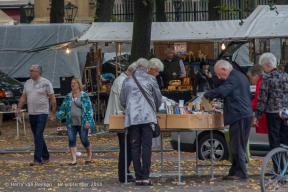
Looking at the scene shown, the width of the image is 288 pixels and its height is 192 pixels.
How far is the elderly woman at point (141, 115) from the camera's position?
33.4ft

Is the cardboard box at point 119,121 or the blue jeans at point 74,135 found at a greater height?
the cardboard box at point 119,121

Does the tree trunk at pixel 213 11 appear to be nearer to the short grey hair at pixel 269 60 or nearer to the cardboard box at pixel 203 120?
the short grey hair at pixel 269 60

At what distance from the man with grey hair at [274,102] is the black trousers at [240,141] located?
194 millimetres

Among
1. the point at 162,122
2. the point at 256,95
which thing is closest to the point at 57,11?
the point at 162,122

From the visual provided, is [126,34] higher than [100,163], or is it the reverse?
[126,34]

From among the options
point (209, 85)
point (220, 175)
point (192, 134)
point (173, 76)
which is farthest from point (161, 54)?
point (220, 175)

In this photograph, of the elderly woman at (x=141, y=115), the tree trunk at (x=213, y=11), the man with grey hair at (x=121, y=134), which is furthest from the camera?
the tree trunk at (x=213, y=11)

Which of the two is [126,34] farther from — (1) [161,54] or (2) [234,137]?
(2) [234,137]

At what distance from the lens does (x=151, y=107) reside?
33.6ft

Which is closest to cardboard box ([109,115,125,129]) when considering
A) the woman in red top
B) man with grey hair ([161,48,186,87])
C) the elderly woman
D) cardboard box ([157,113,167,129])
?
the elderly woman

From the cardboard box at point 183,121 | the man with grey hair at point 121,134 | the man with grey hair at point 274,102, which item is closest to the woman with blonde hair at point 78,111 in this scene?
the man with grey hair at point 121,134

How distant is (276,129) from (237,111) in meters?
0.61

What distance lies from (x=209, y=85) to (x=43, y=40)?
9857mm

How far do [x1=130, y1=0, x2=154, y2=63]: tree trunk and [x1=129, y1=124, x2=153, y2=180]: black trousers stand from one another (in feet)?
31.5
